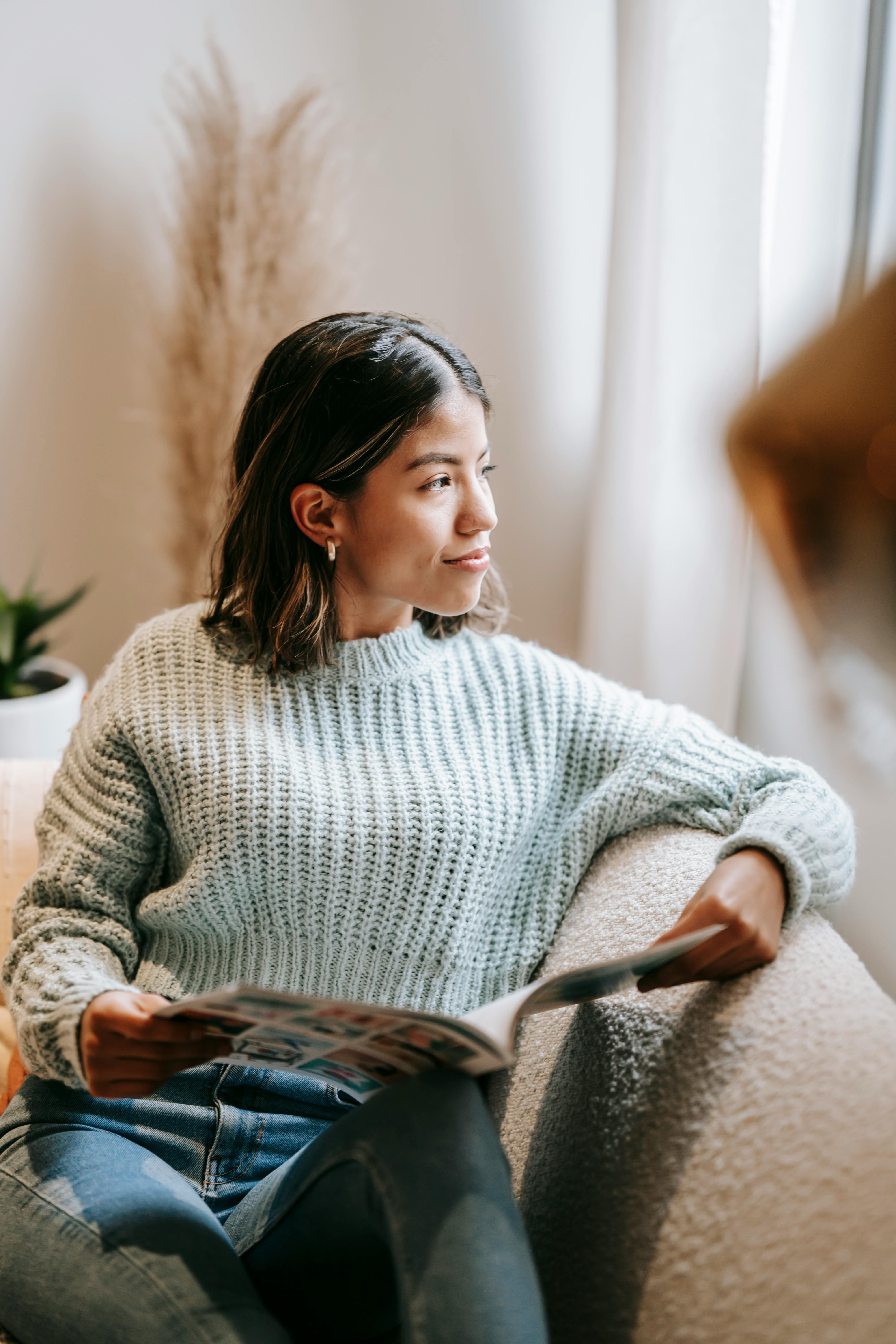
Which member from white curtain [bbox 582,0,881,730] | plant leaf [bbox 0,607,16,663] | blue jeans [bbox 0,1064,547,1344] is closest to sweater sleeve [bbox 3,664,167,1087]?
blue jeans [bbox 0,1064,547,1344]

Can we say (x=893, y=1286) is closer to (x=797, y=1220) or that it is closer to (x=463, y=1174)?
(x=797, y=1220)

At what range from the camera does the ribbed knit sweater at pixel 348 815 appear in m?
1.00

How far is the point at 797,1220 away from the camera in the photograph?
2.19 ft

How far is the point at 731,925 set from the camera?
83 cm

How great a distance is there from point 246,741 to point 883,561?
Result: 88 cm

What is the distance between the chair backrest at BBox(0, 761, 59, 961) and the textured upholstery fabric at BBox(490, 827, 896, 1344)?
0.63 meters

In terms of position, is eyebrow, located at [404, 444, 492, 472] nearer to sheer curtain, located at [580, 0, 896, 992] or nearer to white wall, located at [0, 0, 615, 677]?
sheer curtain, located at [580, 0, 896, 992]

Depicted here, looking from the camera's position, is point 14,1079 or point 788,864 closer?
point 788,864

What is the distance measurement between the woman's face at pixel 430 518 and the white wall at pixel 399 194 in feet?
3.67

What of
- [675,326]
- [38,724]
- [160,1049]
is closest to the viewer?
[160,1049]

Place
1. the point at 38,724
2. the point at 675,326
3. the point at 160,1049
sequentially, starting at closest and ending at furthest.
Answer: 1. the point at 160,1049
2. the point at 675,326
3. the point at 38,724

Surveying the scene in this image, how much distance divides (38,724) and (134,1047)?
1137mm

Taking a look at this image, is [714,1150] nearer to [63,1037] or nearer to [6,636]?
[63,1037]

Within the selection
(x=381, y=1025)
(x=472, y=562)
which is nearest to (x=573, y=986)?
(x=381, y=1025)
